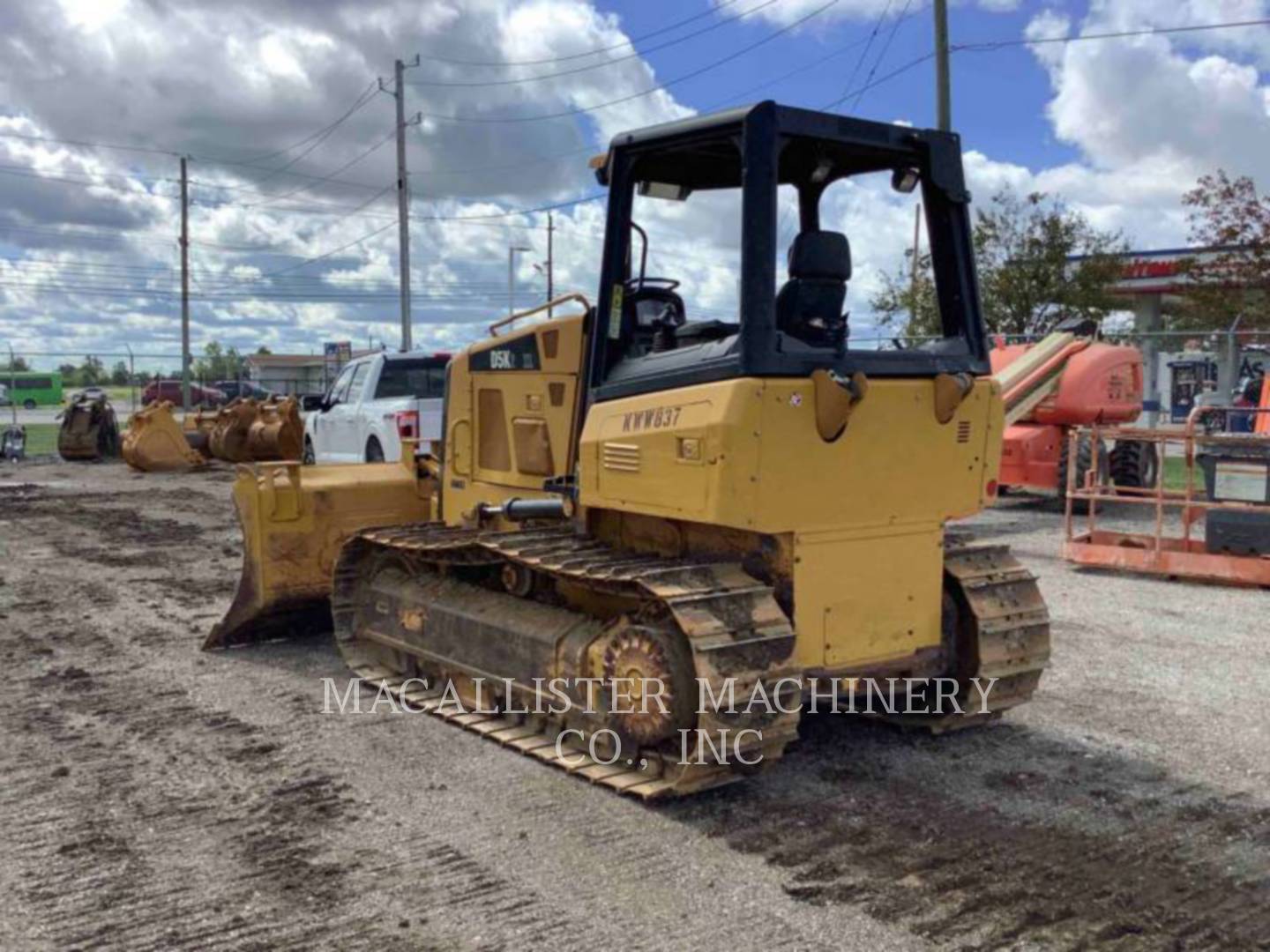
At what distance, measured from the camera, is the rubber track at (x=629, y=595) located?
461 cm

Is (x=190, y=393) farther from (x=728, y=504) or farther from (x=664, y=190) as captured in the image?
(x=728, y=504)

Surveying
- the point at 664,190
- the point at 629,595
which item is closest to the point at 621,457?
the point at 629,595

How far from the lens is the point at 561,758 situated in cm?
523

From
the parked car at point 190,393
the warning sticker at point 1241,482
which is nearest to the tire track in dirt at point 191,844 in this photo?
the warning sticker at point 1241,482

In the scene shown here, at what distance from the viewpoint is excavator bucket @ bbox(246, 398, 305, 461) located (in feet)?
66.6

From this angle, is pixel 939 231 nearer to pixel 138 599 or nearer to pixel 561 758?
pixel 561 758

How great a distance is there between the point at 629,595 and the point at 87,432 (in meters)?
21.4

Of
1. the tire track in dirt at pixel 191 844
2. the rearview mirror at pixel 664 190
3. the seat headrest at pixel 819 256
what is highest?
the rearview mirror at pixel 664 190

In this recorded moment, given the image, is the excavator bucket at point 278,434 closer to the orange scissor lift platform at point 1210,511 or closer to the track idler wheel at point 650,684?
the orange scissor lift platform at point 1210,511

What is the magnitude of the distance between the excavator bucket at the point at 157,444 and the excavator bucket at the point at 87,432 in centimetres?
289

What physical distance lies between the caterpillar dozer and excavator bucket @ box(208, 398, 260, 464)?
15465 millimetres

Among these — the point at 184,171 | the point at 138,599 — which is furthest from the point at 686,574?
the point at 184,171

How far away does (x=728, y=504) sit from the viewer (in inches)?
182

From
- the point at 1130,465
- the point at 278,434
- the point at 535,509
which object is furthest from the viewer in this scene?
the point at 278,434
